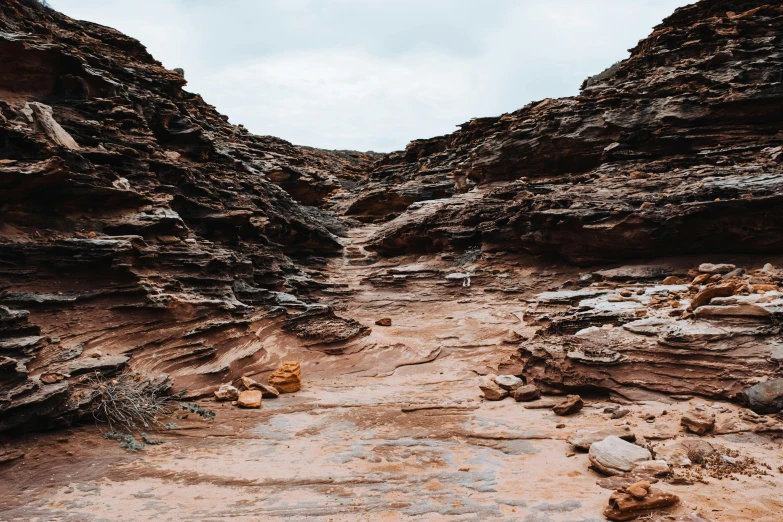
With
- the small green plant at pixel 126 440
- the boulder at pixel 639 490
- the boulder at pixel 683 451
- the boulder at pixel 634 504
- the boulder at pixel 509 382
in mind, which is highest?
the boulder at pixel 639 490

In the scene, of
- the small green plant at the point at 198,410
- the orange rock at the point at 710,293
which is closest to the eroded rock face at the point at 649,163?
the orange rock at the point at 710,293

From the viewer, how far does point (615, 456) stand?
604cm

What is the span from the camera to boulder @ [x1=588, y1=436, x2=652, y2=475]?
5.90 meters

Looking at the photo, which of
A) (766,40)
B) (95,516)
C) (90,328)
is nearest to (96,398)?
(90,328)

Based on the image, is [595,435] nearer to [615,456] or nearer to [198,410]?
[615,456]

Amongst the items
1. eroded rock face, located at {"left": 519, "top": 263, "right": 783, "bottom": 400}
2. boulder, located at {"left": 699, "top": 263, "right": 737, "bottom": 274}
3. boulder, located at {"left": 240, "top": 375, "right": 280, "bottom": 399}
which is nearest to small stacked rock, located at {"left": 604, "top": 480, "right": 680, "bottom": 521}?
eroded rock face, located at {"left": 519, "top": 263, "right": 783, "bottom": 400}

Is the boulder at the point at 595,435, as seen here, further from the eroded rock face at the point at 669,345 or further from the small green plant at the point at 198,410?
the small green plant at the point at 198,410

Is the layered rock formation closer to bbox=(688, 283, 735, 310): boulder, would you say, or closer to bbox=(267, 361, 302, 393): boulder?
bbox=(267, 361, 302, 393): boulder

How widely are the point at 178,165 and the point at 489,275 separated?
13943mm

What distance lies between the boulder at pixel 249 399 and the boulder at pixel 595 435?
268 inches

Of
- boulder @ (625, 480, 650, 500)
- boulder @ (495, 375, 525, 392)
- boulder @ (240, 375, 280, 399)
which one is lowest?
boulder @ (240, 375, 280, 399)

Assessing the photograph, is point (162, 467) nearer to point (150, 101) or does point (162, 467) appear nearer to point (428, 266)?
point (428, 266)

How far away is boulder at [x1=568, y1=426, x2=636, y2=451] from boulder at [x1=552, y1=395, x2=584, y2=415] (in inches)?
49.6

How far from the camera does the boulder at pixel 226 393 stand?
10836mm
